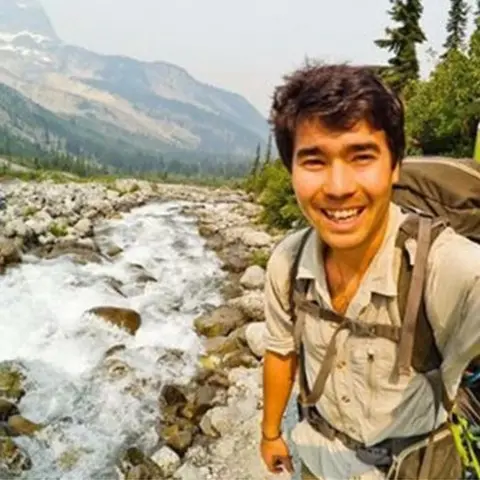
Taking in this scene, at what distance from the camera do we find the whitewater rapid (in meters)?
6.06

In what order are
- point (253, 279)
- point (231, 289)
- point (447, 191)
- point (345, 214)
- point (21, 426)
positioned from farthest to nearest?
1. point (231, 289)
2. point (253, 279)
3. point (21, 426)
4. point (447, 191)
5. point (345, 214)

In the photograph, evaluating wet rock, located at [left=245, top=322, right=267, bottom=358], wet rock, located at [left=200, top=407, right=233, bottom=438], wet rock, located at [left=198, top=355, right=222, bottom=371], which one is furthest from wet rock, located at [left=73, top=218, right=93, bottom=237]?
wet rock, located at [left=200, top=407, right=233, bottom=438]

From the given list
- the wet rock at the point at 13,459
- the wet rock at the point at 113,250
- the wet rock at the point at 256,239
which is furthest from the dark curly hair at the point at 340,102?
the wet rock at the point at 256,239

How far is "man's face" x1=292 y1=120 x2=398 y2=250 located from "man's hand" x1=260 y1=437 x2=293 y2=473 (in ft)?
3.21

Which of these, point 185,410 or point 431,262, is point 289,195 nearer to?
point 185,410

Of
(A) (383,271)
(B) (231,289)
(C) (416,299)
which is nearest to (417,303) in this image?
(C) (416,299)

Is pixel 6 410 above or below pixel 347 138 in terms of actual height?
below

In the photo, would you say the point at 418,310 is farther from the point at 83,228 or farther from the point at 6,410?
the point at 83,228

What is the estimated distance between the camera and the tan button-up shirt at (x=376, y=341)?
1415mm

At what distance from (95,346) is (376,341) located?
7412mm

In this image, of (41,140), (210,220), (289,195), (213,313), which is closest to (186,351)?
(213,313)

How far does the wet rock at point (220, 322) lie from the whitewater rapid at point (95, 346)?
0.20 m

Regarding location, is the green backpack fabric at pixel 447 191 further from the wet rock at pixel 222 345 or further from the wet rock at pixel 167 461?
the wet rock at pixel 222 345

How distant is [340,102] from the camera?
1.47m
